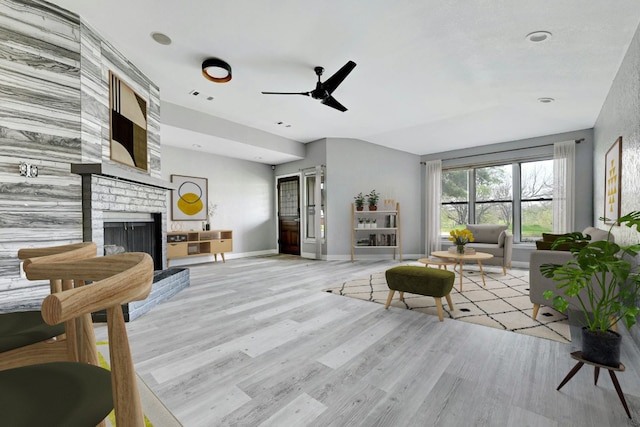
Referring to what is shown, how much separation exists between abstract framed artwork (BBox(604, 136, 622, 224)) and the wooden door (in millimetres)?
5513

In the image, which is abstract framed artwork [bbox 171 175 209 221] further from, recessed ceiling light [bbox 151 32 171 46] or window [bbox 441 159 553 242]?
window [bbox 441 159 553 242]

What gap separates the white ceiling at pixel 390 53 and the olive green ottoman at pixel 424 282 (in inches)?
88.9

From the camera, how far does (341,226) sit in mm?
6637

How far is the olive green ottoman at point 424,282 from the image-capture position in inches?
108

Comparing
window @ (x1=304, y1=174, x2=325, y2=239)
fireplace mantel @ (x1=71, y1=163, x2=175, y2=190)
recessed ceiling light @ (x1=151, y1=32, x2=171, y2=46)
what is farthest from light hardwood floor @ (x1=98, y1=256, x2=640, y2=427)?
window @ (x1=304, y1=174, x2=325, y2=239)

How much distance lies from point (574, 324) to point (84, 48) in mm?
A: 5132

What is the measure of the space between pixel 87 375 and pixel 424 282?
2.63 meters

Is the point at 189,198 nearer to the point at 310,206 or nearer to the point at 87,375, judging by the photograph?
the point at 310,206

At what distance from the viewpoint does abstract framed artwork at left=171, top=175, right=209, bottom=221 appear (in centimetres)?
593

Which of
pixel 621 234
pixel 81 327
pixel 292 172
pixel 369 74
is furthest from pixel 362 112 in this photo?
pixel 81 327

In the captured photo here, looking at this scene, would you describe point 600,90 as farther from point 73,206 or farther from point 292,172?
point 73,206

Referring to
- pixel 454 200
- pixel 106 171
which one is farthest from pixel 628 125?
pixel 106 171

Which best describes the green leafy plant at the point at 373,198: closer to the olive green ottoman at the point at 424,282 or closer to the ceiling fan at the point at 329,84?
the ceiling fan at the point at 329,84

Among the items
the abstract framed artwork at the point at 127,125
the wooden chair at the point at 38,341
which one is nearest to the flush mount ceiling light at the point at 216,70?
the abstract framed artwork at the point at 127,125
